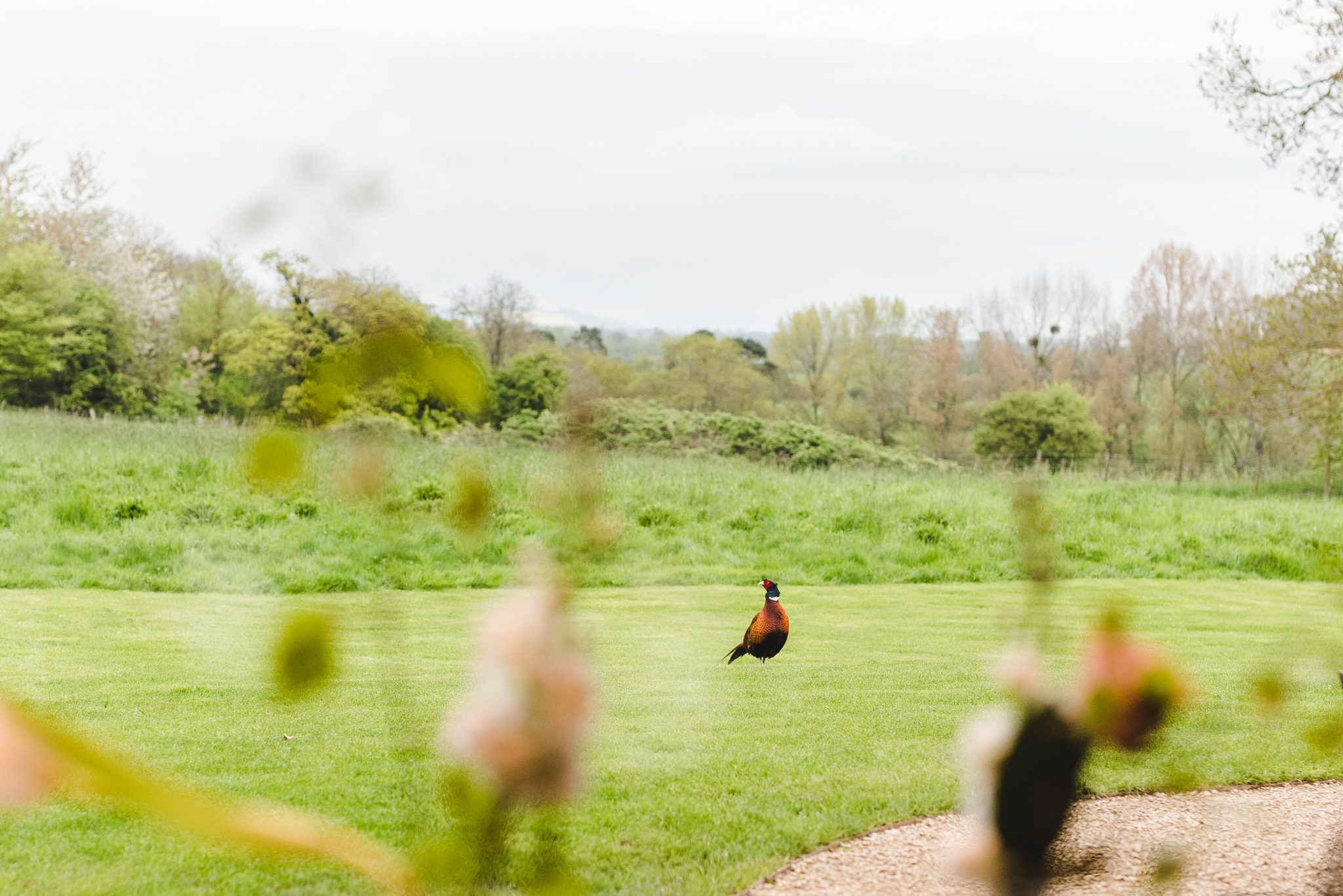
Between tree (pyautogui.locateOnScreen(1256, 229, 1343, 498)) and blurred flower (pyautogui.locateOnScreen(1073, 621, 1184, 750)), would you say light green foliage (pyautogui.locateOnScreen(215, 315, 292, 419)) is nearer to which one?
blurred flower (pyautogui.locateOnScreen(1073, 621, 1184, 750))

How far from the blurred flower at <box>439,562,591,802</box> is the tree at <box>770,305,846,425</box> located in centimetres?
4126

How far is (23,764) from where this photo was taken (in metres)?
0.27

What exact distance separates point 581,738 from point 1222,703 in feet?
16.9

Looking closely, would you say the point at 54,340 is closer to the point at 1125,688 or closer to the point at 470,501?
the point at 470,501

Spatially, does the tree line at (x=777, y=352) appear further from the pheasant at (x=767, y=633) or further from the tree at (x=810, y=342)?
the pheasant at (x=767, y=633)

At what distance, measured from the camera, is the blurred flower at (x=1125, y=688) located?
18.1 inches

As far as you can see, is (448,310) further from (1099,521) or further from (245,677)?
(1099,521)

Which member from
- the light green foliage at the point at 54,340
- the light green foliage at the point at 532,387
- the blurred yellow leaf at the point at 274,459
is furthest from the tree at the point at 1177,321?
the blurred yellow leaf at the point at 274,459

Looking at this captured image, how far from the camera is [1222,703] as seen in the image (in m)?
4.76

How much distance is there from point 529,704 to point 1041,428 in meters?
31.2

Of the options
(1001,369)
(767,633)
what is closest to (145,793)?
(767,633)

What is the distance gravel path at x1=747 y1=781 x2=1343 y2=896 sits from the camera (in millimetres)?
2703

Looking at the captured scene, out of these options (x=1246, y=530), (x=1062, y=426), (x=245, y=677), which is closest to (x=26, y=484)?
Answer: (x=245, y=677)

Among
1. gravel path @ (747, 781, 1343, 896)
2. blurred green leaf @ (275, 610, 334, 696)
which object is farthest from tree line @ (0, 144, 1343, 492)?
gravel path @ (747, 781, 1343, 896)
